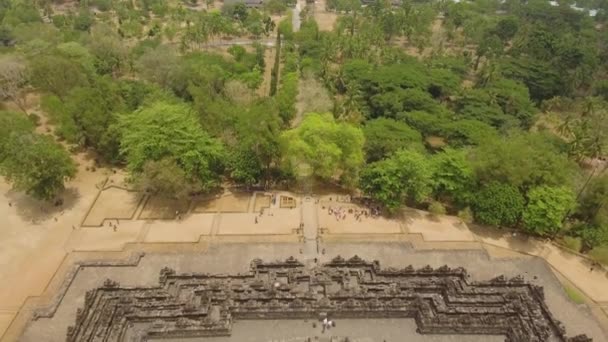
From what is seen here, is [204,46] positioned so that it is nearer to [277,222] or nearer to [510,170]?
[277,222]

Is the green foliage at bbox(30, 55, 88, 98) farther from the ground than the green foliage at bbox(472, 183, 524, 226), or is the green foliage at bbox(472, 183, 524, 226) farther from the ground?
the green foliage at bbox(30, 55, 88, 98)

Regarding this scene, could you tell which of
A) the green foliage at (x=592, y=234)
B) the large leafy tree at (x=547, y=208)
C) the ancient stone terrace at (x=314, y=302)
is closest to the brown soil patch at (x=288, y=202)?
the ancient stone terrace at (x=314, y=302)

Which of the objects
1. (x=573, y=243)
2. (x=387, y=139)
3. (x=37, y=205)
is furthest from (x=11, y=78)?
(x=573, y=243)

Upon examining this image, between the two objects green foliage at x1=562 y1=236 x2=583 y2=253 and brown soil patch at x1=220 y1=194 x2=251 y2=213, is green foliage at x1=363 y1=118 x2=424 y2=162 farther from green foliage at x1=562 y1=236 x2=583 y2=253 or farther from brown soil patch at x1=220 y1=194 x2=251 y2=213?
green foliage at x1=562 y1=236 x2=583 y2=253

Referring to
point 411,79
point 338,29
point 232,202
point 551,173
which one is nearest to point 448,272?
point 551,173

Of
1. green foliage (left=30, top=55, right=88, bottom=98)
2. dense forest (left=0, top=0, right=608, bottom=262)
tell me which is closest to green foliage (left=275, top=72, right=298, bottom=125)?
dense forest (left=0, top=0, right=608, bottom=262)

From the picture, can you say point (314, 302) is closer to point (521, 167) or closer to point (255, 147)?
point (255, 147)
